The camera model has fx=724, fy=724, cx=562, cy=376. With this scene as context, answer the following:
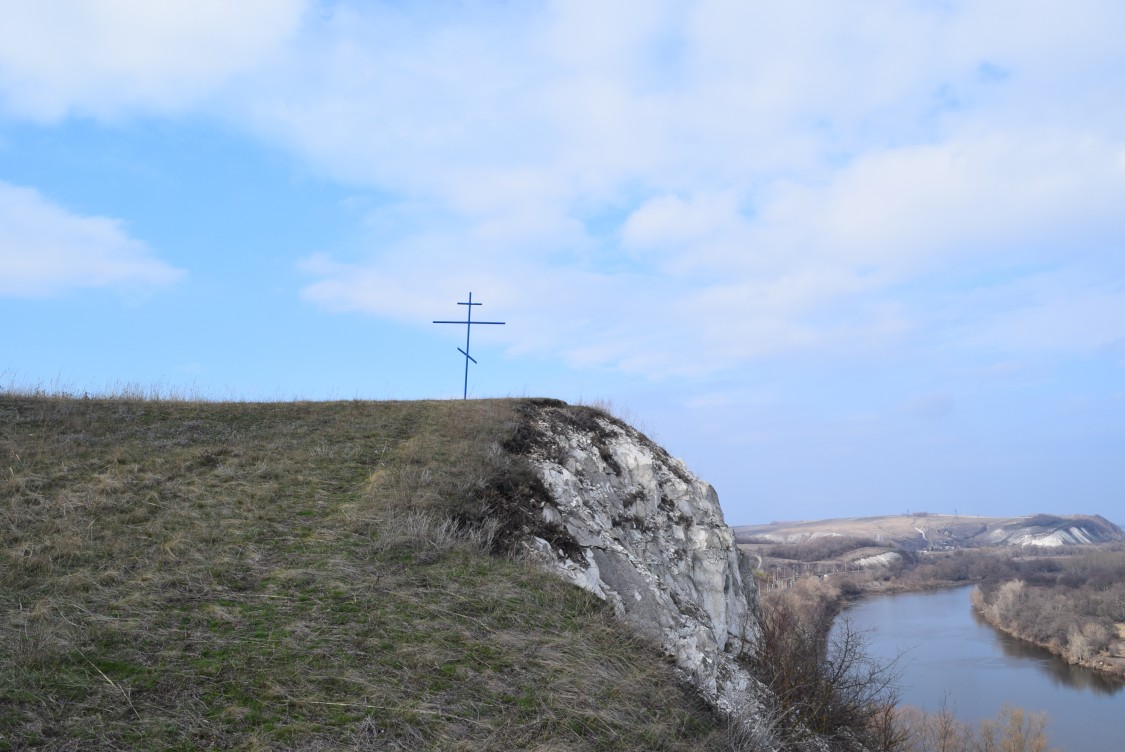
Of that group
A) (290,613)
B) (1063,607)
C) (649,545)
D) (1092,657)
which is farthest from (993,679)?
(290,613)

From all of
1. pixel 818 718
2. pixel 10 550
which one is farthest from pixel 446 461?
pixel 818 718

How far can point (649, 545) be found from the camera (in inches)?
532

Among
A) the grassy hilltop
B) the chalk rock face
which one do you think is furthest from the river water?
the grassy hilltop

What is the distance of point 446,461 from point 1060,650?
2588 inches

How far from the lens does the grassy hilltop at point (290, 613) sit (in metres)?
5.77

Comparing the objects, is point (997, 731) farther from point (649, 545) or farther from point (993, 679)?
point (649, 545)

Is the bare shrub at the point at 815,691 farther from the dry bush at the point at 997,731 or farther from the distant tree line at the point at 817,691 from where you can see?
the dry bush at the point at 997,731

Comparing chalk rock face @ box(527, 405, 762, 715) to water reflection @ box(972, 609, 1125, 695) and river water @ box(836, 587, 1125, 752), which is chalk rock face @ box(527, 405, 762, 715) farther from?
water reflection @ box(972, 609, 1125, 695)

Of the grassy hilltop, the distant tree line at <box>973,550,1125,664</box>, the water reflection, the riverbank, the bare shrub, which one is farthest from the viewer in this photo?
the distant tree line at <box>973,550,1125,664</box>

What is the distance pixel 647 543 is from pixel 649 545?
0.17ft

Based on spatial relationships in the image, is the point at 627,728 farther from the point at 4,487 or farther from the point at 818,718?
the point at 4,487

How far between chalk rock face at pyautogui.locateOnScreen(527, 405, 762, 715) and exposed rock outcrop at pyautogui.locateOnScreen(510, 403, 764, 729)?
2 centimetres

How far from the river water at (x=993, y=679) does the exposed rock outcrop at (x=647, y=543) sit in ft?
64.8

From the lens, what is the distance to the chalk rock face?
9.84 metres
